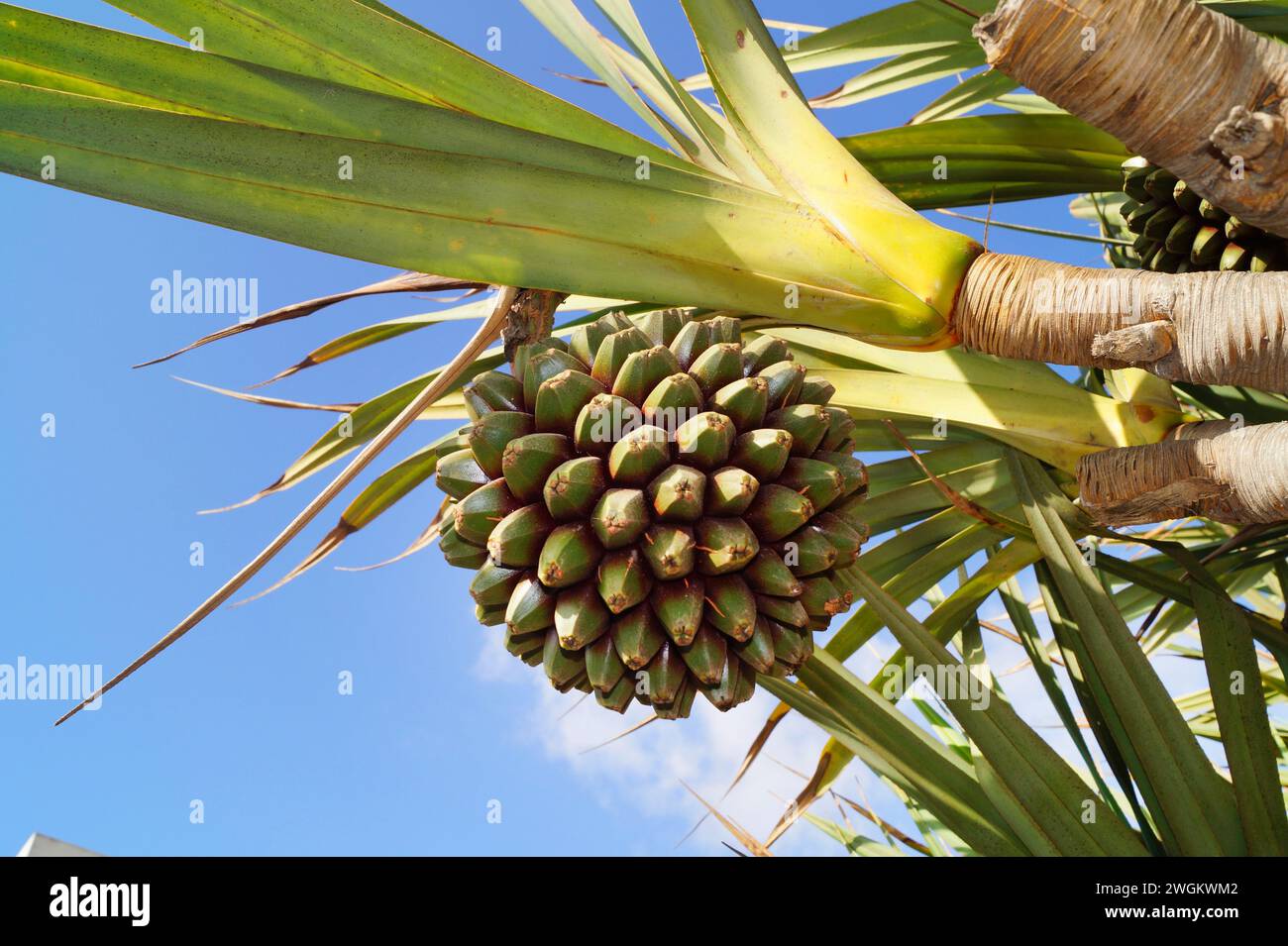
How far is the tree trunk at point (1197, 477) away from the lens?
873 mm

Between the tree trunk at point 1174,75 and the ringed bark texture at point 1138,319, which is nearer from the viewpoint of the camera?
the tree trunk at point 1174,75

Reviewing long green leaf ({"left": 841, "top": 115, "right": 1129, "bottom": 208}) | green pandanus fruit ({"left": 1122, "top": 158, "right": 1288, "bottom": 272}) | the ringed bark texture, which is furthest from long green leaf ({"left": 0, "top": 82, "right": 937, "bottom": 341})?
green pandanus fruit ({"left": 1122, "top": 158, "right": 1288, "bottom": 272})

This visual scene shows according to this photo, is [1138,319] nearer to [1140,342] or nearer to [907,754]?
[1140,342]

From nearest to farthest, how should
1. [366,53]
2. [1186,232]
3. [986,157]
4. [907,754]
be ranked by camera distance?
[366,53] < [907,754] < [986,157] < [1186,232]

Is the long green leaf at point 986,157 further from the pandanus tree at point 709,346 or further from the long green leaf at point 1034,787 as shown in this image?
the long green leaf at point 1034,787

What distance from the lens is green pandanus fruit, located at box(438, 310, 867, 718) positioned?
3.45ft

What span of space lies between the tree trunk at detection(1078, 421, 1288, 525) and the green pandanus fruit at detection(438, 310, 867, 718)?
0.93 ft

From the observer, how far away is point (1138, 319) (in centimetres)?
86

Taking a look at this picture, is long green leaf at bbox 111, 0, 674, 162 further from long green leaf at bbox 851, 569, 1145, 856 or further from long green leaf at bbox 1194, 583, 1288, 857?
long green leaf at bbox 1194, 583, 1288, 857

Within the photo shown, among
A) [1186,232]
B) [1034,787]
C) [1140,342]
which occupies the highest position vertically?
[1186,232]

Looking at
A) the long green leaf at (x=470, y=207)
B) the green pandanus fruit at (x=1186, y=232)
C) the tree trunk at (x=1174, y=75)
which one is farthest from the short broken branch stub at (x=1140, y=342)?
the green pandanus fruit at (x=1186, y=232)

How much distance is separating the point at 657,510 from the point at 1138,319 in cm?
53

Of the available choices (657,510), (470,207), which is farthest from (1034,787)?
(470,207)
